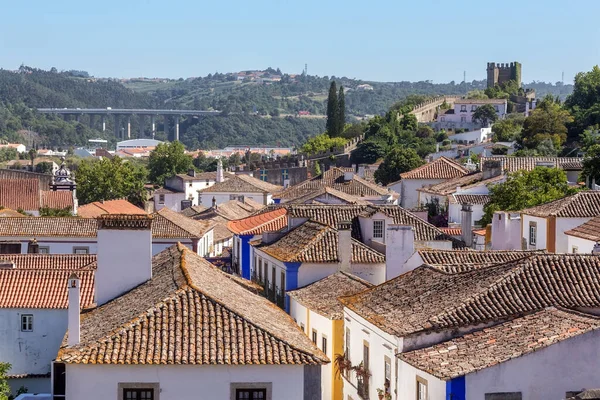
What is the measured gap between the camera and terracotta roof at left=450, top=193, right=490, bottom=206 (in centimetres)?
6391

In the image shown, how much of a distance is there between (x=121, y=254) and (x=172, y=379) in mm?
5054

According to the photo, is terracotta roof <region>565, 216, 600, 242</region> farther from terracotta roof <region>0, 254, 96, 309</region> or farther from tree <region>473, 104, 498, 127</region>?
tree <region>473, 104, 498, 127</region>

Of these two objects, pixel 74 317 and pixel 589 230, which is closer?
pixel 74 317

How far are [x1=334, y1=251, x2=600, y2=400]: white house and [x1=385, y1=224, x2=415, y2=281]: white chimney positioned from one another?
5695 mm

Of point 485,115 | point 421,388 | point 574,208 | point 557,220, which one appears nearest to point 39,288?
point 421,388

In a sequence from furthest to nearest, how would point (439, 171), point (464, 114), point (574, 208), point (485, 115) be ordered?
point (464, 114) → point (485, 115) → point (439, 171) → point (574, 208)

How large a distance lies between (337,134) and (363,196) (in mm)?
79381

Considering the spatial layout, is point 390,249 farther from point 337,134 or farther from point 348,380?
point 337,134

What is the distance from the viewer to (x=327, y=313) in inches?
1196

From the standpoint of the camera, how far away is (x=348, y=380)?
92.7ft

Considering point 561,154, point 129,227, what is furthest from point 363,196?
point 129,227

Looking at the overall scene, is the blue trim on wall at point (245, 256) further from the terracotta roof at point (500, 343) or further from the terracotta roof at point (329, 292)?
the terracotta roof at point (500, 343)

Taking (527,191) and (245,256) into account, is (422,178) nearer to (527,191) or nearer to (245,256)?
(527,191)

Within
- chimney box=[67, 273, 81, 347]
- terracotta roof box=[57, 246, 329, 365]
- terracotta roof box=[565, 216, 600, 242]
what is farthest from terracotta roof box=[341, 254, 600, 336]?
terracotta roof box=[565, 216, 600, 242]
